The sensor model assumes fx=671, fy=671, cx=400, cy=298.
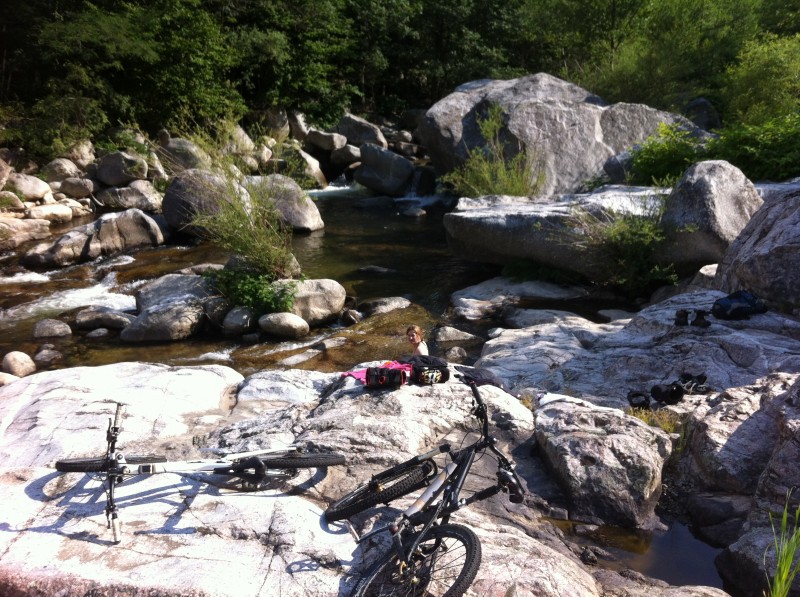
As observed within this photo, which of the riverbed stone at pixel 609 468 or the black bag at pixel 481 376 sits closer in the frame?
the riverbed stone at pixel 609 468

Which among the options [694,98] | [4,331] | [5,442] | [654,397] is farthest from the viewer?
[694,98]

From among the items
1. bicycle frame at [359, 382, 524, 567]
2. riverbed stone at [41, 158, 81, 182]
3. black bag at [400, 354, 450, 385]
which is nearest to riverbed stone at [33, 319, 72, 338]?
black bag at [400, 354, 450, 385]

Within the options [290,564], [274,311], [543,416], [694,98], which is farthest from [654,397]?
[694,98]

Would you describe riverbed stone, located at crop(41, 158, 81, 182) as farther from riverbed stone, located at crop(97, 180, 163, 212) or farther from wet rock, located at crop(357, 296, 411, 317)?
wet rock, located at crop(357, 296, 411, 317)

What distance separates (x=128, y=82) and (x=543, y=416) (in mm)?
21275

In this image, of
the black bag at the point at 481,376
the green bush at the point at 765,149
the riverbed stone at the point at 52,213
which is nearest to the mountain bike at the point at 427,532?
the black bag at the point at 481,376

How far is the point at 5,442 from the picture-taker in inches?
172

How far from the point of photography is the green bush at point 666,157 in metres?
11.9

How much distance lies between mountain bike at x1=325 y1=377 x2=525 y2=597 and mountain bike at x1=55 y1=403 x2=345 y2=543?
15.2 inches

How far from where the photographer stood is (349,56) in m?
27.8

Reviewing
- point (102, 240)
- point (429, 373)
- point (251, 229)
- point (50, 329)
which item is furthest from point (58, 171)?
point (429, 373)

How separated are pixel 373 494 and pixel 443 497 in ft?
1.36

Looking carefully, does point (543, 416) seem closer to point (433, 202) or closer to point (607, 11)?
point (433, 202)

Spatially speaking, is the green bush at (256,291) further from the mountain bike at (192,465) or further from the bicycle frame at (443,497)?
the bicycle frame at (443,497)
